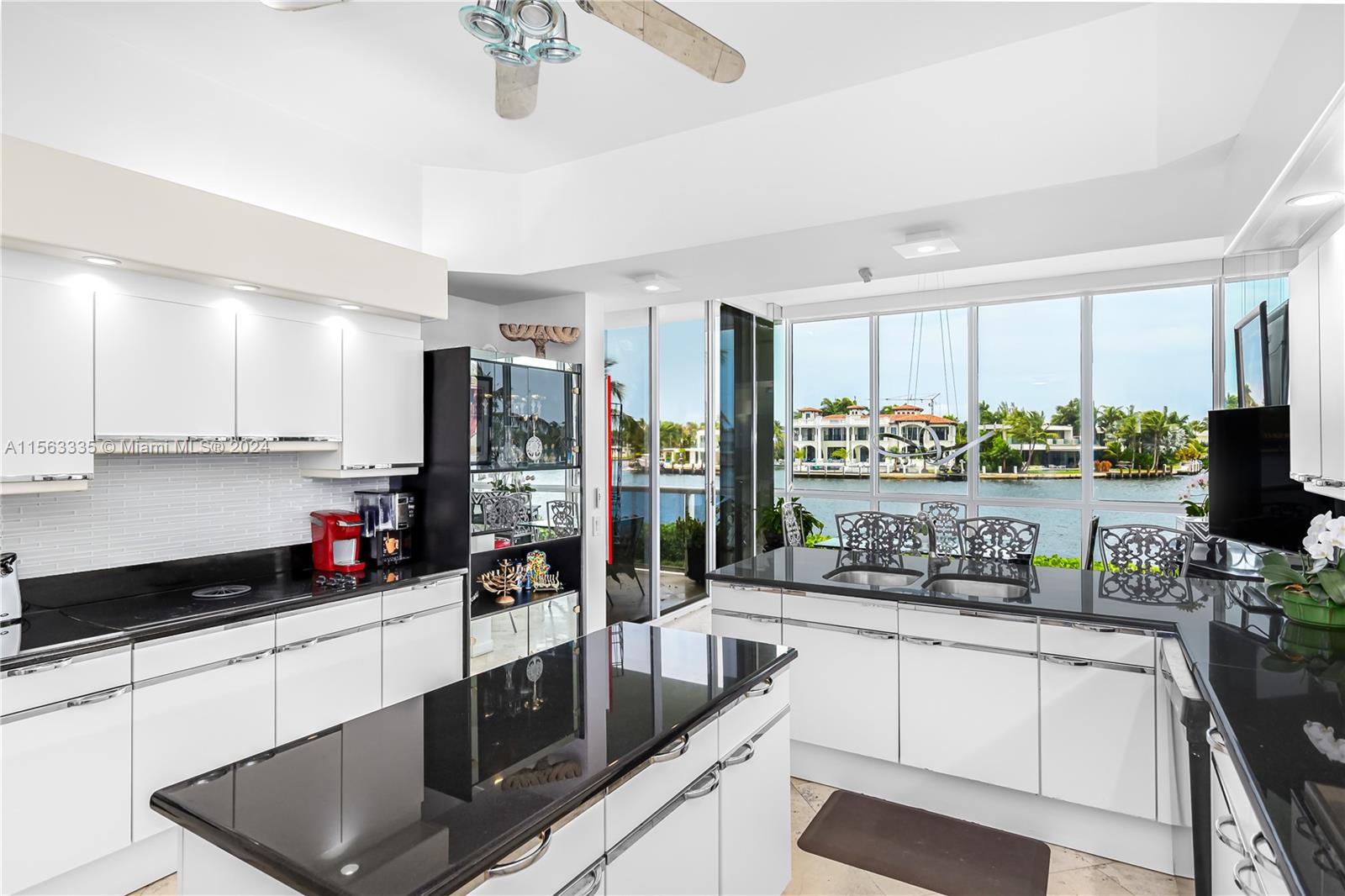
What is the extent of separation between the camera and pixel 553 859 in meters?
1.23

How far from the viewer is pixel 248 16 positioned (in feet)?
8.05

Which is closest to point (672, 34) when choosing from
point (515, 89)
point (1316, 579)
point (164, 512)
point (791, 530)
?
point (515, 89)

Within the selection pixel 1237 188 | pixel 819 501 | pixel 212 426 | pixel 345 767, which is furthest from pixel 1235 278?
pixel 212 426

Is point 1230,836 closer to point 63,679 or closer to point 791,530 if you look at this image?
point 63,679

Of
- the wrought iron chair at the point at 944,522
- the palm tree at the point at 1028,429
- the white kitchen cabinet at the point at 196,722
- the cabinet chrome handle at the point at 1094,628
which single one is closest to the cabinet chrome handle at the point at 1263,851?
the cabinet chrome handle at the point at 1094,628

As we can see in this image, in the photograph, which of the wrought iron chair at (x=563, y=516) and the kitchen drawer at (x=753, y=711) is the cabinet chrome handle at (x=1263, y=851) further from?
the wrought iron chair at (x=563, y=516)

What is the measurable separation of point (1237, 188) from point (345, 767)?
310cm

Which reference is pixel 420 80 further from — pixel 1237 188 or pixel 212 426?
pixel 1237 188

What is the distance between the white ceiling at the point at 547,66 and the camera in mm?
2414

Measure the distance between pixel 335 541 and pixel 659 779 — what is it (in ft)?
8.51

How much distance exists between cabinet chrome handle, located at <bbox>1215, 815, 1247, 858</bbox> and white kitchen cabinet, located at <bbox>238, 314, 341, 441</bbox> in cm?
350

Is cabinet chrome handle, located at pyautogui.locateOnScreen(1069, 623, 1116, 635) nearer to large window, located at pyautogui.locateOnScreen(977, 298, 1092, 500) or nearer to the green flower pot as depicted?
the green flower pot

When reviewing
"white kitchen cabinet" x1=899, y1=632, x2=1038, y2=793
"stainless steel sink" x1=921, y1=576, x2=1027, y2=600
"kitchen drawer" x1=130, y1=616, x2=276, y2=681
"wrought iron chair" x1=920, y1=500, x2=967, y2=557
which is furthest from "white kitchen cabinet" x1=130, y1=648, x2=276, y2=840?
"wrought iron chair" x1=920, y1=500, x2=967, y2=557

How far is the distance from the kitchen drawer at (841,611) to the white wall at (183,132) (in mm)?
2727
